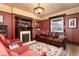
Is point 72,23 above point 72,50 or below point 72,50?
above

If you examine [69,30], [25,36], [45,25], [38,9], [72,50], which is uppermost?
[38,9]

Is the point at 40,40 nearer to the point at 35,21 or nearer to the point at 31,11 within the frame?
the point at 35,21

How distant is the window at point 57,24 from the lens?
5.84ft

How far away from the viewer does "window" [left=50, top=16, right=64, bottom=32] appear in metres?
1.78

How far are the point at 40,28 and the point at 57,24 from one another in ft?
1.27

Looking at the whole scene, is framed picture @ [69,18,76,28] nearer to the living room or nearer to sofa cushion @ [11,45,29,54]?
the living room

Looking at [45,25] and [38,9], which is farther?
[45,25]

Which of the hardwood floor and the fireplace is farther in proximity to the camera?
the fireplace

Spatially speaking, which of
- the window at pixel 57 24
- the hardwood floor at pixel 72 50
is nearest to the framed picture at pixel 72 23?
the window at pixel 57 24

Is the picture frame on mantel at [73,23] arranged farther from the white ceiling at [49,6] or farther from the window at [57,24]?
the white ceiling at [49,6]

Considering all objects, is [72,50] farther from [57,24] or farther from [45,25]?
[45,25]

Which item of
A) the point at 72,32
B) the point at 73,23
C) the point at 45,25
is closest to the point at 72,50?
the point at 72,32

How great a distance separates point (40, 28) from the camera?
189 centimetres

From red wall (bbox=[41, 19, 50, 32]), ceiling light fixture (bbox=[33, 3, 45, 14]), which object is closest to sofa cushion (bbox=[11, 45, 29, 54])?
red wall (bbox=[41, 19, 50, 32])
